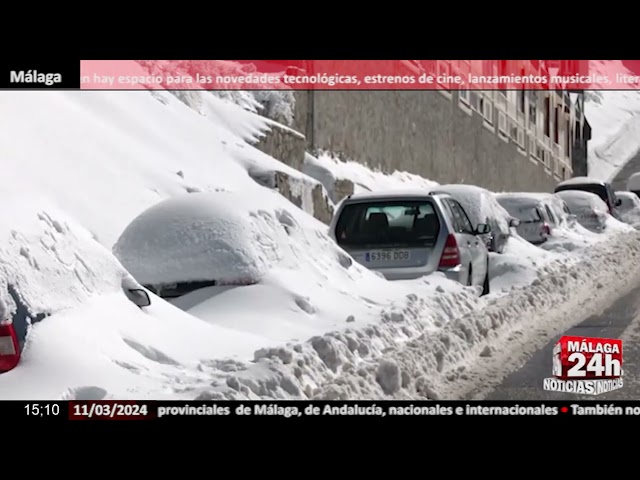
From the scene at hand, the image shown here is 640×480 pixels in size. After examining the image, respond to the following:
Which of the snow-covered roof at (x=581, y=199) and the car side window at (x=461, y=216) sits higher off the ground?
the car side window at (x=461, y=216)

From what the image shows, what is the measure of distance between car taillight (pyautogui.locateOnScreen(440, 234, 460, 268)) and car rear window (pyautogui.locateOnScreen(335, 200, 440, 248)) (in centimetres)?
17

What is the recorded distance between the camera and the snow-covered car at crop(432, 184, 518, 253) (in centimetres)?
1908

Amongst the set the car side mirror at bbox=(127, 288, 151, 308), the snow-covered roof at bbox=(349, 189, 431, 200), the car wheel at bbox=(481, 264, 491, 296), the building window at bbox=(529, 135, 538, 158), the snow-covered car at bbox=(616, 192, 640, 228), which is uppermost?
the building window at bbox=(529, 135, 538, 158)

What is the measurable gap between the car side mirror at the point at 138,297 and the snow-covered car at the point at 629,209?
1105 inches

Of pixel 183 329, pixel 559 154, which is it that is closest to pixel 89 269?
pixel 183 329

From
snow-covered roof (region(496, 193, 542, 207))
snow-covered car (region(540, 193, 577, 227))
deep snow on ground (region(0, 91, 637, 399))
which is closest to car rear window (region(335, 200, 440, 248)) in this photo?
deep snow on ground (region(0, 91, 637, 399))

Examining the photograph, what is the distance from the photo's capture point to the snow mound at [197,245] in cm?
970

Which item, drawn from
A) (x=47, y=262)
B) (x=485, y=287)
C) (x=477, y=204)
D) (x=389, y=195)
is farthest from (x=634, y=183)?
(x=47, y=262)

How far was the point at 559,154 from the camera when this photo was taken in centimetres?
6259

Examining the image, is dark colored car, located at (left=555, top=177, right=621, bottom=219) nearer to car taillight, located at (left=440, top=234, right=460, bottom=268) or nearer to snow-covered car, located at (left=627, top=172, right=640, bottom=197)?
snow-covered car, located at (left=627, top=172, right=640, bottom=197)

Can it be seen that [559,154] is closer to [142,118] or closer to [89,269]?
[142,118]

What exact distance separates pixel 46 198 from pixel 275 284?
5.38 metres

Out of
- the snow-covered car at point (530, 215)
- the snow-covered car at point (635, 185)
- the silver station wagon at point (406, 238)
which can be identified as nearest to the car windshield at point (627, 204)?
the snow-covered car at point (635, 185)
